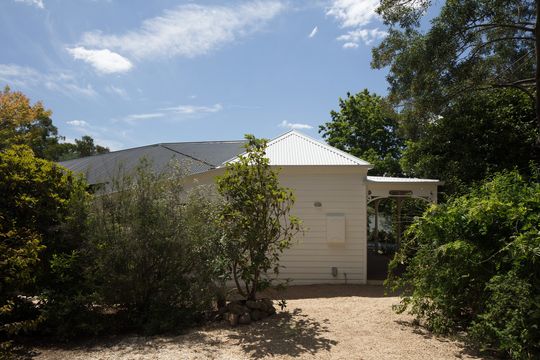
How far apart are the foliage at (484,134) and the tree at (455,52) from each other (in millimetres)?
487

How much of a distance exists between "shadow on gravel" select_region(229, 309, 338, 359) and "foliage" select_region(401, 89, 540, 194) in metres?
6.47

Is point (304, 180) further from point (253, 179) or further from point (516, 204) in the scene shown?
point (516, 204)

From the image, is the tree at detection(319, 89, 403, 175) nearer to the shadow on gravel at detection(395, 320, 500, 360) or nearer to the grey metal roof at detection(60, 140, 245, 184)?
the grey metal roof at detection(60, 140, 245, 184)

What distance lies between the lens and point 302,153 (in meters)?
11.2

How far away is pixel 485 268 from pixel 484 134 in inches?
281

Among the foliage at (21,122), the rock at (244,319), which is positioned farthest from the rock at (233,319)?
the foliage at (21,122)

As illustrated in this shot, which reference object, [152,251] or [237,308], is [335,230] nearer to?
[237,308]

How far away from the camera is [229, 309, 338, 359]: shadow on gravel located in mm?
5234

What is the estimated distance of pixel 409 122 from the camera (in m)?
11.7

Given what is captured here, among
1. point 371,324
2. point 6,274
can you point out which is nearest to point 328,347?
point 371,324

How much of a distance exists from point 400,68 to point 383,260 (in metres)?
8.54

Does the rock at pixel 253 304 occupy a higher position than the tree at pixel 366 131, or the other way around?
the tree at pixel 366 131

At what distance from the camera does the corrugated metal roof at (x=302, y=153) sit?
34.4 ft

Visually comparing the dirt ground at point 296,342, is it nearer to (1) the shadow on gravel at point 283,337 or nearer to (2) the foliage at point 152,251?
(1) the shadow on gravel at point 283,337
